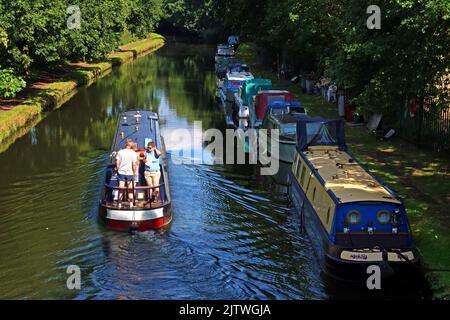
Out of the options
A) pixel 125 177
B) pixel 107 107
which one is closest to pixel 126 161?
pixel 125 177

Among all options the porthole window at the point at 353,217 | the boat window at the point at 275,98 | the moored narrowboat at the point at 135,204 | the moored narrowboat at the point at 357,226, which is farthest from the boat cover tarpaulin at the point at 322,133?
the boat window at the point at 275,98

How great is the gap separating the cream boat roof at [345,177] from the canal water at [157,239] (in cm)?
212

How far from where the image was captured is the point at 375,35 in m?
23.2

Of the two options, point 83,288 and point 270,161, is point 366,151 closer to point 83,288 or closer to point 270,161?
point 270,161

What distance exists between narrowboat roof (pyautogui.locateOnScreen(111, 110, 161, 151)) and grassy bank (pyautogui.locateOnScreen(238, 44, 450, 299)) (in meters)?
8.38

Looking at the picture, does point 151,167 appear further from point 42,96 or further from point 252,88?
point 42,96

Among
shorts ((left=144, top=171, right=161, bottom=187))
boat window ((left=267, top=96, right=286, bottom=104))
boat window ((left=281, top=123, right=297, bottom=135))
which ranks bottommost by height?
shorts ((left=144, top=171, right=161, bottom=187))

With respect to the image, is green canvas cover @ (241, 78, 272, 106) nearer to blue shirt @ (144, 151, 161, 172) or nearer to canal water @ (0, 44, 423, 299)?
canal water @ (0, 44, 423, 299)

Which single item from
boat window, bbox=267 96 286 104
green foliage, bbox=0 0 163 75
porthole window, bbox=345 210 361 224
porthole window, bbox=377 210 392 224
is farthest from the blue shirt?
boat window, bbox=267 96 286 104

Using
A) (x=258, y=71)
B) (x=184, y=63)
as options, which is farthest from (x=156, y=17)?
(x=258, y=71)

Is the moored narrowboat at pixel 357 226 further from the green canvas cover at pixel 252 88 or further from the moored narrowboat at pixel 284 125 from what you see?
the green canvas cover at pixel 252 88

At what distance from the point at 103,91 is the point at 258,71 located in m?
17.0

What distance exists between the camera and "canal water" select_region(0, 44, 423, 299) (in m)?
16.2

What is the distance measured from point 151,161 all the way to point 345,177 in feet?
20.6
